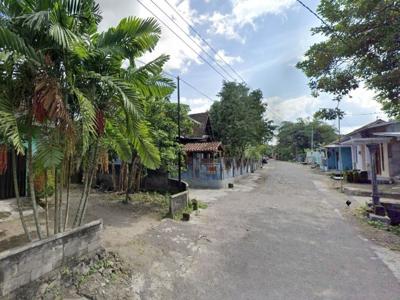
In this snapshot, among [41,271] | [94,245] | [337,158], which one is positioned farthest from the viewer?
[337,158]

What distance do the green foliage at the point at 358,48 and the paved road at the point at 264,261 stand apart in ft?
17.1

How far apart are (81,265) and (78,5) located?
422cm

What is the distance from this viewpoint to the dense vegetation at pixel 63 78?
140 inches

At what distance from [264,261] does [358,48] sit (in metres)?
8.14

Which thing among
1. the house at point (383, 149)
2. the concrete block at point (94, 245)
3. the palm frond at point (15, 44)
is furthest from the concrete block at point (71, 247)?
the house at point (383, 149)

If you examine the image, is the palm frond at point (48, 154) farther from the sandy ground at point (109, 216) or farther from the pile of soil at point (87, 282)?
the sandy ground at point (109, 216)

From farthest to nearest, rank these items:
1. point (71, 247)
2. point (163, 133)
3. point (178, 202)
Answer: point (163, 133)
point (178, 202)
point (71, 247)

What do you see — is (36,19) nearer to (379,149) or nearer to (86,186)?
(86,186)

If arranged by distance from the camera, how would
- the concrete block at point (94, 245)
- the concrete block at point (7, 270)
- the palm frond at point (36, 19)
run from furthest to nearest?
the concrete block at point (94, 245)
the palm frond at point (36, 19)
the concrete block at point (7, 270)

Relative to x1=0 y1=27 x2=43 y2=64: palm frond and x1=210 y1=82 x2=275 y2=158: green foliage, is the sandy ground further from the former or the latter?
x1=210 y1=82 x2=275 y2=158: green foliage

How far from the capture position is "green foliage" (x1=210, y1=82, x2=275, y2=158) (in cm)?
2186

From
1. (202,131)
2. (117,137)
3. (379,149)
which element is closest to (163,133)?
(117,137)

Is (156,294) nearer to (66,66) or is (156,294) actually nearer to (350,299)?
(350,299)

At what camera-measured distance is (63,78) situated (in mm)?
4090
